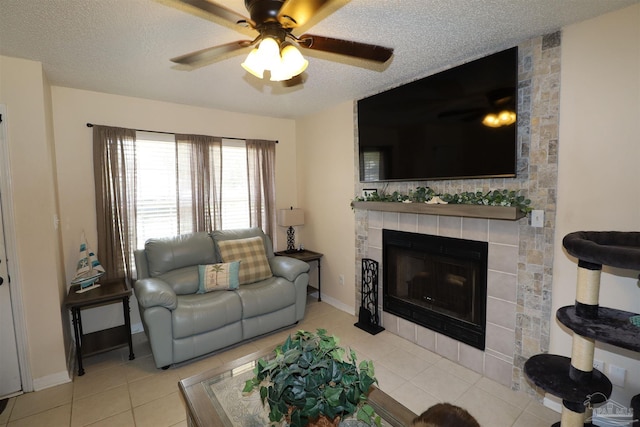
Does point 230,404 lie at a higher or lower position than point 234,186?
lower

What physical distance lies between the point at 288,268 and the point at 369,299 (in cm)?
99

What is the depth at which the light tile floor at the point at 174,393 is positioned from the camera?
2.09 metres

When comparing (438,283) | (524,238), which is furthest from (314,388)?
(438,283)

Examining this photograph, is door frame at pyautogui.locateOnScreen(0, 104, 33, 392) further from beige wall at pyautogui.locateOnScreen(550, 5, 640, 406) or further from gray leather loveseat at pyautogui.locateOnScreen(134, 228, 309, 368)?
beige wall at pyautogui.locateOnScreen(550, 5, 640, 406)

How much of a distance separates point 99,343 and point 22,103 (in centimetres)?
212

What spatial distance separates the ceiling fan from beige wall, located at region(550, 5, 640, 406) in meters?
1.37

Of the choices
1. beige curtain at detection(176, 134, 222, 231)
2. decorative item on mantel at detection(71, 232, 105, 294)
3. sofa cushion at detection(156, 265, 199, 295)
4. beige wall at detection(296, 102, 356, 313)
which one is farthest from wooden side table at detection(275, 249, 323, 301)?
decorative item on mantel at detection(71, 232, 105, 294)

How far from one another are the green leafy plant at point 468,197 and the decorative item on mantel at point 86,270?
274 cm

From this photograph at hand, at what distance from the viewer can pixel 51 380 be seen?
8.04 ft

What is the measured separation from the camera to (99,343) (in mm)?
2795

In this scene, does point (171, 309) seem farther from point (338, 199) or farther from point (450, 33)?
point (450, 33)

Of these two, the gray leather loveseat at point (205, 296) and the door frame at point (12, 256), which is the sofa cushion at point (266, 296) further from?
the door frame at point (12, 256)

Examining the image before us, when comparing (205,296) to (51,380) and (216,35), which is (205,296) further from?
(216,35)

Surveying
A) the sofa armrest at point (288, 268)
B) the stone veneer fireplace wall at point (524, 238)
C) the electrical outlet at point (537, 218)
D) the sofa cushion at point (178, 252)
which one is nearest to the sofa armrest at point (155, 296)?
the sofa cushion at point (178, 252)
